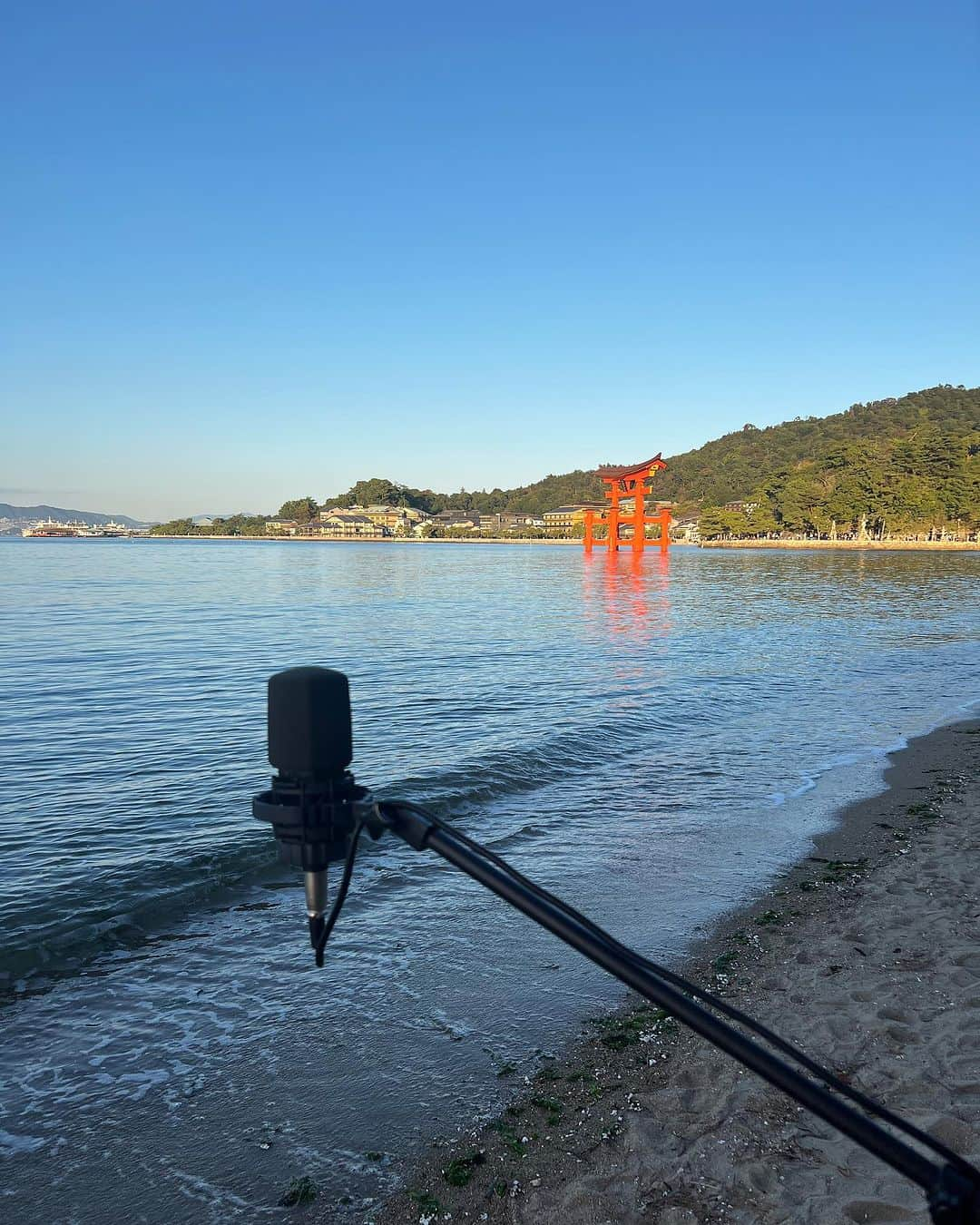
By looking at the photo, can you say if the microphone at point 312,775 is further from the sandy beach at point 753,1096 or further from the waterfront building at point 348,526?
the waterfront building at point 348,526

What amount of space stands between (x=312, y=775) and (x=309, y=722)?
96 mm

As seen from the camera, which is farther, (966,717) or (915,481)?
(915,481)

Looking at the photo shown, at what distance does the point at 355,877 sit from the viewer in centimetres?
640

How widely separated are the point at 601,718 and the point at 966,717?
205 inches

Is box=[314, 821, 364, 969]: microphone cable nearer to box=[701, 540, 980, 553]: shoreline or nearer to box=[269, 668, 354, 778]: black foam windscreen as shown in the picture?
box=[269, 668, 354, 778]: black foam windscreen

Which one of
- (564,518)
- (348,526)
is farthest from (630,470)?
(348,526)

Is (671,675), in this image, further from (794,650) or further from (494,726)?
(494,726)

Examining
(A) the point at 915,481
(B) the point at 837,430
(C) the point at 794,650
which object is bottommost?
(C) the point at 794,650

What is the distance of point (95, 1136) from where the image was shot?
3414 millimetres

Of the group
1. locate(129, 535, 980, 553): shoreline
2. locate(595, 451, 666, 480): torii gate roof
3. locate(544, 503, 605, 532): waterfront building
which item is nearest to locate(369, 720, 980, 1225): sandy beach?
locate(595, 451, 666, 480): torii gate roof

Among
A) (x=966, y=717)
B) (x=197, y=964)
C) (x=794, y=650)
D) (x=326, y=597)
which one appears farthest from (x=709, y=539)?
(x=197, y=964)

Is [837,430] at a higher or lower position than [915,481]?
higher

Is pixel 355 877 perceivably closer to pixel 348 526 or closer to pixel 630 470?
pixel 630 470

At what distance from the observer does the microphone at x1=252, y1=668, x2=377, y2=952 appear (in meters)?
1.44
